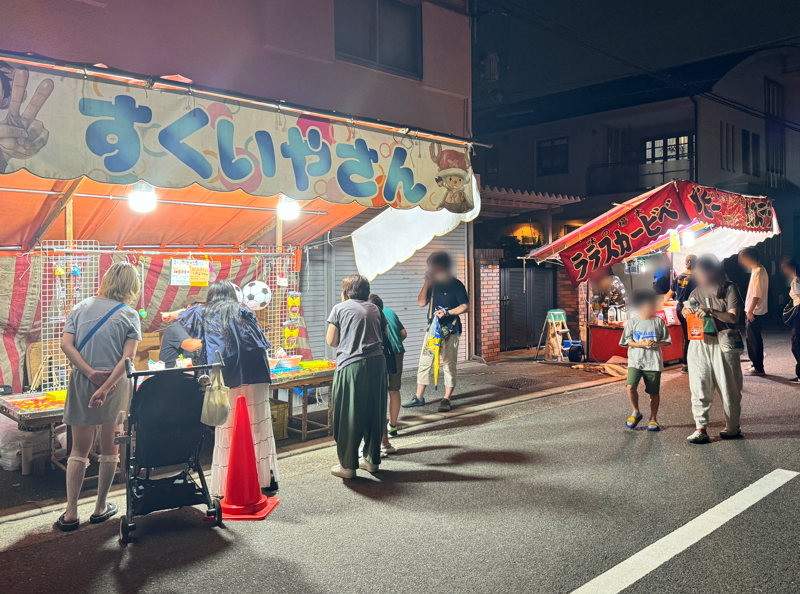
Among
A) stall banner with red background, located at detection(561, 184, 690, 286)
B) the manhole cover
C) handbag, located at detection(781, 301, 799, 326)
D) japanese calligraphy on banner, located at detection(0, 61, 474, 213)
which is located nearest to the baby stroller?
japanese calligraphy on banner, located at detection(0, 61, 474, 213)

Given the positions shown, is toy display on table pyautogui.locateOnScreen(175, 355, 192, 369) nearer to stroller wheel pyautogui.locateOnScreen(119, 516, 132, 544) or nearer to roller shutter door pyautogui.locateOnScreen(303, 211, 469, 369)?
stroller wheel pyautogui.locateOnScreen(119, 516, 132, 544)

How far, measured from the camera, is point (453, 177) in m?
6.87

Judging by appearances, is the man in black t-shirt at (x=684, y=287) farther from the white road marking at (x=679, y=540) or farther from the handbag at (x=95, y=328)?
the handbag at (x=95, y=328)

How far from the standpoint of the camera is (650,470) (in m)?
5.88

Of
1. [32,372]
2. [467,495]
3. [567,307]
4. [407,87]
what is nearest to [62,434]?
[32,372]

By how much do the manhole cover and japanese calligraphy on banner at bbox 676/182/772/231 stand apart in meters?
3.98

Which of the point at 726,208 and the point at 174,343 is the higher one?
the point at 726,208

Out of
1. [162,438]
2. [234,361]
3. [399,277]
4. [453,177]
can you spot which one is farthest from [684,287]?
[162,438]

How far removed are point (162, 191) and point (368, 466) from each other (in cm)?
427

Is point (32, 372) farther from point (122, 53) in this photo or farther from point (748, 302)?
point (748, 302)

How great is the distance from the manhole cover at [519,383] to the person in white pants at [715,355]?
12.3 feet

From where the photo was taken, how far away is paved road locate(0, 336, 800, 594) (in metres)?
3.81

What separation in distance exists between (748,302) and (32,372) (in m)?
11.3

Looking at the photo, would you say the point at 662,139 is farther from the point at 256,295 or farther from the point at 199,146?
the point at 199,146
